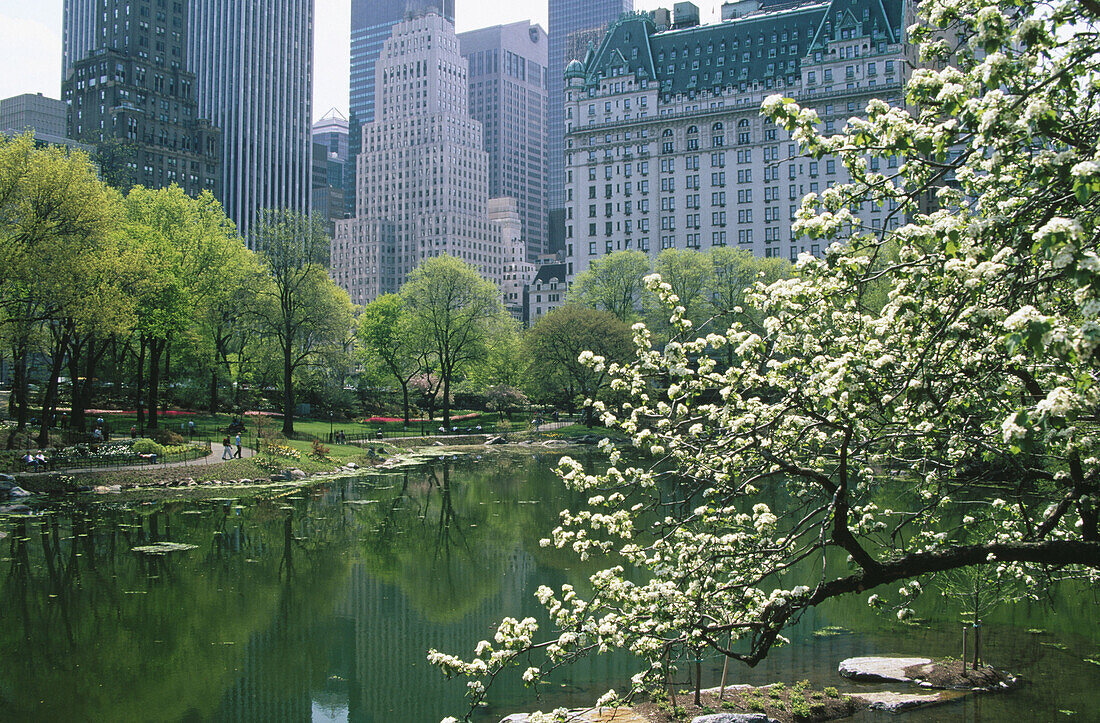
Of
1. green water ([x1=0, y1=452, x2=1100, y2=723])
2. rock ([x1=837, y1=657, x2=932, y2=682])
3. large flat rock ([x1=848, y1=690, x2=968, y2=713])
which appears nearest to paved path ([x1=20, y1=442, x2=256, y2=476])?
green water ([x1=0, y1=452, x2=1100, y2=723])

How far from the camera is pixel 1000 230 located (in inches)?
271

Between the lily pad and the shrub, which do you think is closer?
the lily pad

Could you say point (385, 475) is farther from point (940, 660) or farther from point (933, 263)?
point (933, 263)

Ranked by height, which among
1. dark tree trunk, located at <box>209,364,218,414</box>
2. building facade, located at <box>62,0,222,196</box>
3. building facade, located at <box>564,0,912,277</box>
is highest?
building facade, located at <box>62,0,222,196</box>

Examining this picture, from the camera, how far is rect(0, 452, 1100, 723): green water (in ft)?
55.9

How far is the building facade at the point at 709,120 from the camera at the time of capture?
117312 mm

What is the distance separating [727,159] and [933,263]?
121815 mm

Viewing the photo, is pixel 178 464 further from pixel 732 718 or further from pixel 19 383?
pixel 732 718

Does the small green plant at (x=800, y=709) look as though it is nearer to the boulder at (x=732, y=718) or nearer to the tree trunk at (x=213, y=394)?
the boulder at (x=732, y=718)

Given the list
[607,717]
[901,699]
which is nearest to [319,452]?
[607,717]

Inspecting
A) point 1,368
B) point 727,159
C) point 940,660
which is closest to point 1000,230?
point 940,660

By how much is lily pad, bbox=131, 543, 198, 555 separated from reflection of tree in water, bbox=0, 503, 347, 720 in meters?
0.50

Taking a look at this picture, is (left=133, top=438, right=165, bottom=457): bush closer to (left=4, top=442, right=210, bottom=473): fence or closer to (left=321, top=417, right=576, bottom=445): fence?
(left=4, top=442, right=210, bottom=473): fence

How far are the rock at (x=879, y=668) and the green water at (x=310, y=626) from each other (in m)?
0.45
